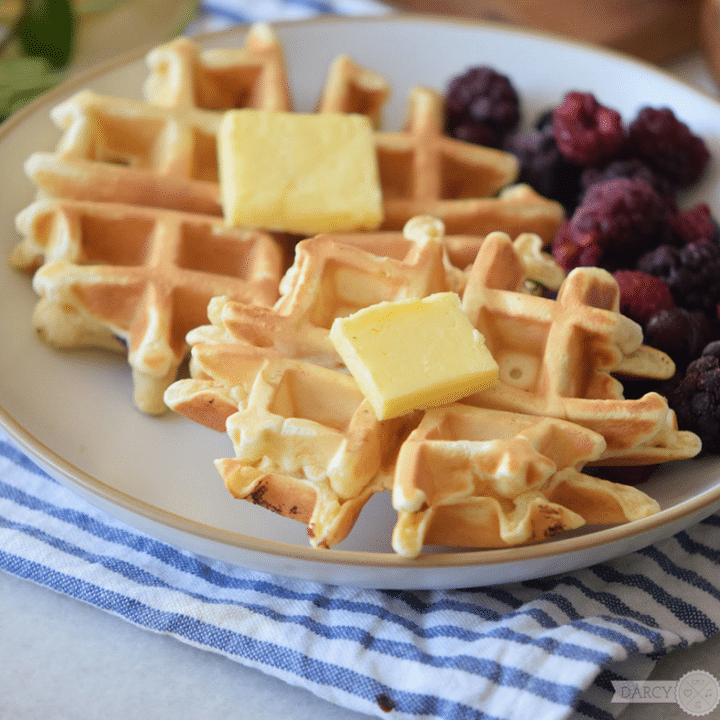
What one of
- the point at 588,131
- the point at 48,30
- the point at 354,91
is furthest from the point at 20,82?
the point at 588,131

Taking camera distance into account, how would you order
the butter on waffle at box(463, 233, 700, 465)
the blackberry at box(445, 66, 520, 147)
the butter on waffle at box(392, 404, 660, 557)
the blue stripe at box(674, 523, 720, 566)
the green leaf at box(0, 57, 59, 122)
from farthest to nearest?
the green leaf at box(0, 57, 59, 122) → the blackberry at box(445, 66, 520, 147) → the blue stripe at box(674, 523, 720, 566) → the butter on waffle at box(463, 233, 700, 465) → the butter on waffle at box(392, 404, 660, 557)

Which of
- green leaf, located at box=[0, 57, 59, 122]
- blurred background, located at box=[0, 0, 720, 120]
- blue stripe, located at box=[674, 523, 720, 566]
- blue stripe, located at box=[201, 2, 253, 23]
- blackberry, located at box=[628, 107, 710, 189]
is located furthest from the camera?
blue stripe, located at box=[201, 2, 253, 23]

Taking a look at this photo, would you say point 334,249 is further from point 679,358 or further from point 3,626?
point 3,626

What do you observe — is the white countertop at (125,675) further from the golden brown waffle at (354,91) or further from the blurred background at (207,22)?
the blurred background at (207,22)

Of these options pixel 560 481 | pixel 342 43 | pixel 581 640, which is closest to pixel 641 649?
pixel 581 640

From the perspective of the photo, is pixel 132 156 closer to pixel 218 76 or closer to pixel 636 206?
pixel 218 76

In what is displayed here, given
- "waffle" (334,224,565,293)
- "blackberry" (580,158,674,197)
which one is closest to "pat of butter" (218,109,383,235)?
"waffle" (334,224,565,293)

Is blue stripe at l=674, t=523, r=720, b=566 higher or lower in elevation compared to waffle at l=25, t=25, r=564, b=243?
lower

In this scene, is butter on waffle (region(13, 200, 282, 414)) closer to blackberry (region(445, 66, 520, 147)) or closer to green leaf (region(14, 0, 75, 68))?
blackberry (region(445, 66, 520, 147))
